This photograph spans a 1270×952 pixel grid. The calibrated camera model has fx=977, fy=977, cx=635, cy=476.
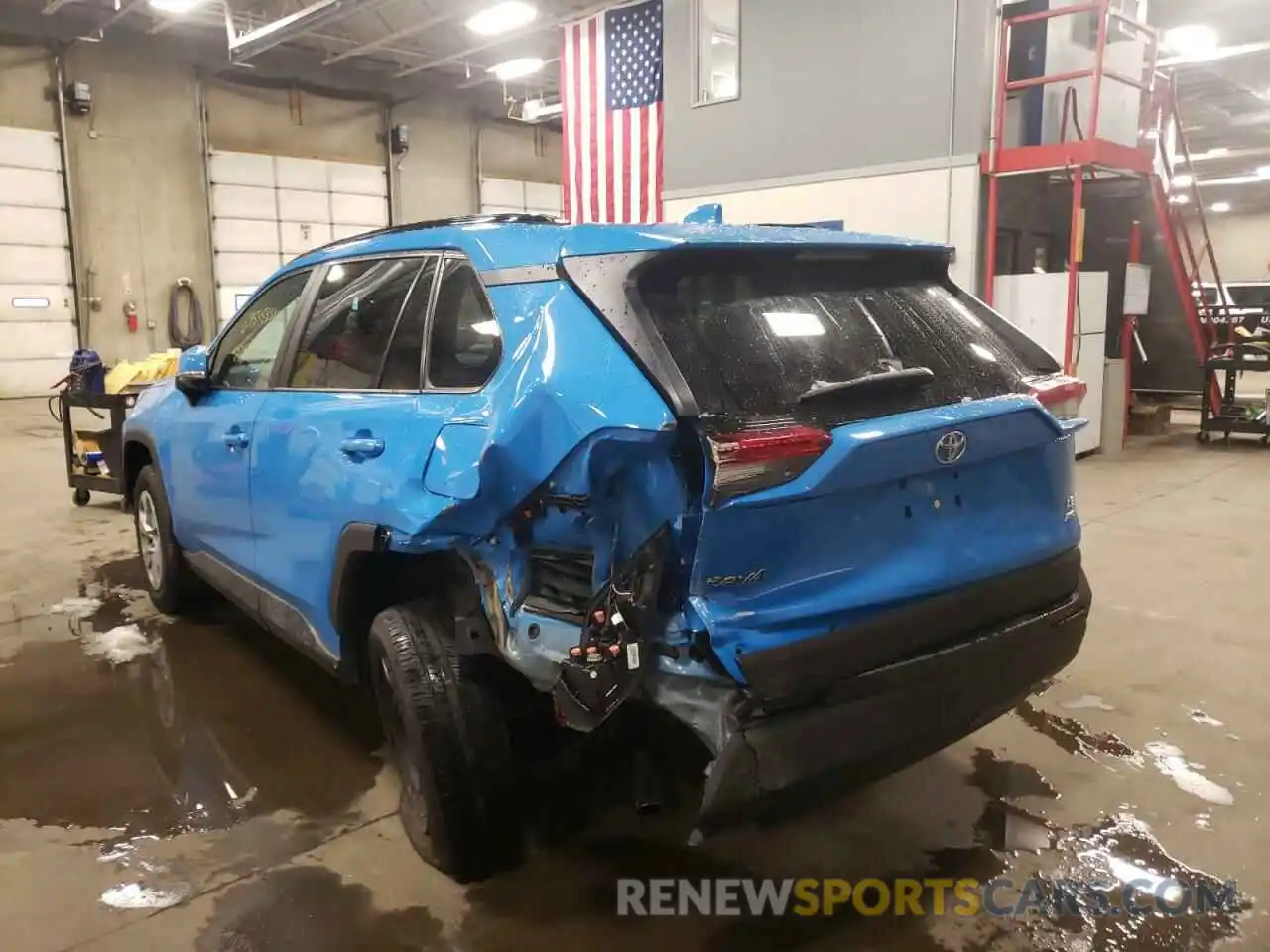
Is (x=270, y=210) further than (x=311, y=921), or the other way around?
(x=270, y=210)

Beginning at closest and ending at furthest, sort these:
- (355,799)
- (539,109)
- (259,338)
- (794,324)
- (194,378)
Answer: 1. (794,324)
2. (355,799)
3. (259,338)
4. (194,378)
5. (539,109)

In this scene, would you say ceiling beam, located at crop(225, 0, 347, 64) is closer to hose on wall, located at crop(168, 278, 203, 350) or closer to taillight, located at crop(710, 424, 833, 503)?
hose on wall, located at crop(168, 278, 203, 350)

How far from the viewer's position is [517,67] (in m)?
15.5

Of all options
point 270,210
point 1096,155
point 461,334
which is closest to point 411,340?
point 461,334

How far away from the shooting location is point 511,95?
19094 mm

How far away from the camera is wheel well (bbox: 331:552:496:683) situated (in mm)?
2596

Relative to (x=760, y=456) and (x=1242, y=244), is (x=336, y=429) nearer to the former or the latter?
(x=760, y=456)

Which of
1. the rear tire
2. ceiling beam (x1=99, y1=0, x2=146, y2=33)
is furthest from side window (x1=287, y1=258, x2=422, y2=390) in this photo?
ceiling beam (x1=99, y1=0, x2=146, y2=33)

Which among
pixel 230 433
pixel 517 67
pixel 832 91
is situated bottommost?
pixel 230 433

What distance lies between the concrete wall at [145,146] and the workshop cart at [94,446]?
9.09 m

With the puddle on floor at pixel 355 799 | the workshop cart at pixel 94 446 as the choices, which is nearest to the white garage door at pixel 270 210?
the workshop cart at pixel 94 446

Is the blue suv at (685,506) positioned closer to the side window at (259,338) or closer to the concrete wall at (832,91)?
A: the side window at (259,338)

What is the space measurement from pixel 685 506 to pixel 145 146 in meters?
16.2

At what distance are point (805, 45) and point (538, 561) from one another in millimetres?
7959
